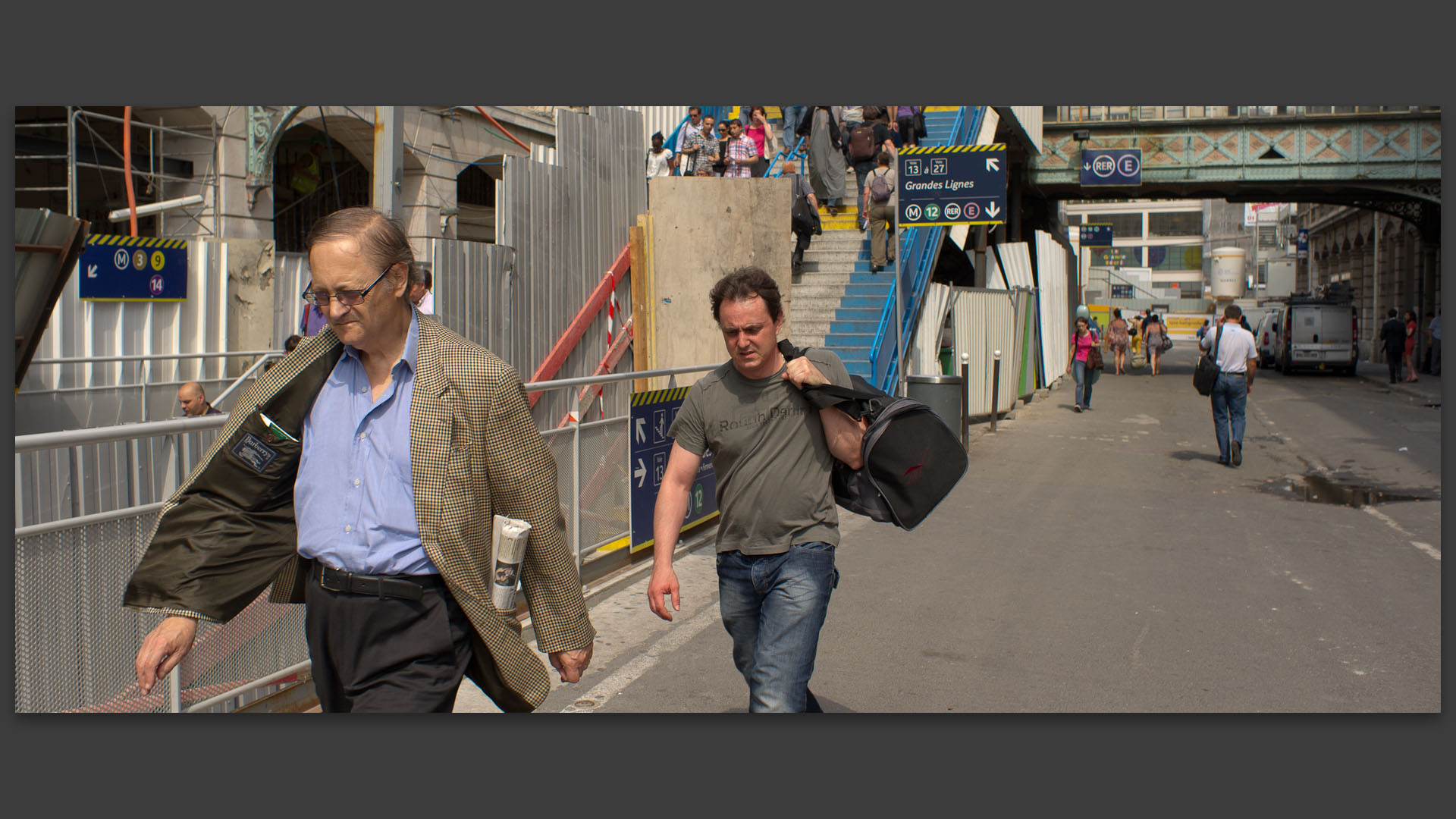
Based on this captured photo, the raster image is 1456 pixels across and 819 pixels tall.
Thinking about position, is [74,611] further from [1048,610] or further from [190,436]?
[1048,610]

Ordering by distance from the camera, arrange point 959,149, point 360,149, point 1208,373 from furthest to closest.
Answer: point 360,149
point 959,149
point 1208,373

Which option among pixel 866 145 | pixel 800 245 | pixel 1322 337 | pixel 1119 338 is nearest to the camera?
pixel 800 245

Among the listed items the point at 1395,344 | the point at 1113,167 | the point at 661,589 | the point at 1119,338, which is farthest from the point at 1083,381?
the point at 661,589

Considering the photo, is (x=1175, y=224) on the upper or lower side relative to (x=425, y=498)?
upper

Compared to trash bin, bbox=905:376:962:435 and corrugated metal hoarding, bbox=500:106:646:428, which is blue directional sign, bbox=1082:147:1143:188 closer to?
trash bin, bbox=905:376:962:435

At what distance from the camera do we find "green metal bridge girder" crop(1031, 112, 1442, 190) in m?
25.2

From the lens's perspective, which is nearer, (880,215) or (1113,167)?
(880,215)

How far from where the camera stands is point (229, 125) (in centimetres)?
1494

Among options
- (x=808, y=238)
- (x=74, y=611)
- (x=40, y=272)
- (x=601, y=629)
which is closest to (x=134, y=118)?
(x=808, y=238)

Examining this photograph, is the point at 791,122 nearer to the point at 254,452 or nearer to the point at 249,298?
the point at 249,298

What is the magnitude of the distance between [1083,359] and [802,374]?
16.6 metres

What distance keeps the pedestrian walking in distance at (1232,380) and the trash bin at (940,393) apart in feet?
9.31

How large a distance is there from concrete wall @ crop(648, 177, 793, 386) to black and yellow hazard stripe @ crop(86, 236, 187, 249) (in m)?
5.71

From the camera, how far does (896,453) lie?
3.84m
